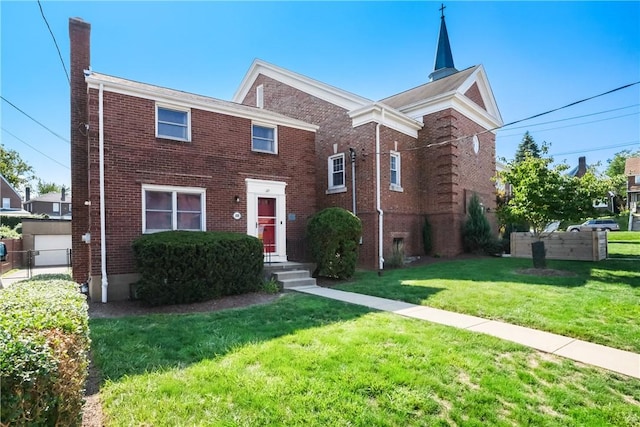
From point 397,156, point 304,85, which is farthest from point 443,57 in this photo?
point 397,156

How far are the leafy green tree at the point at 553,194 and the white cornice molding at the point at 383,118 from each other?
207 inches

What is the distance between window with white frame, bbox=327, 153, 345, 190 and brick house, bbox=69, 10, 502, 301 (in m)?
0.06

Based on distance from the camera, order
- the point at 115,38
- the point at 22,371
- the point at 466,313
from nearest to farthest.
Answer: the point at 22,371
the point at 466,313
the point at 115,38

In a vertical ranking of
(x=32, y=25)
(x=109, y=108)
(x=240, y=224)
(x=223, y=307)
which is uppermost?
(x=32, y=25)

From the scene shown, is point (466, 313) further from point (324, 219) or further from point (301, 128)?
point (301, 128)

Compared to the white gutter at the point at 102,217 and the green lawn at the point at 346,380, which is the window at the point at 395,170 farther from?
the white gutter at the point at 102,217

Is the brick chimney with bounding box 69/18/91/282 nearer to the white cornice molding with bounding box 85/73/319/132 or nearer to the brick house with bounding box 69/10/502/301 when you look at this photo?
the brick house with bounding box 69/10/502/301

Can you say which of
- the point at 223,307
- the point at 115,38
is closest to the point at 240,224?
the point at 223,307

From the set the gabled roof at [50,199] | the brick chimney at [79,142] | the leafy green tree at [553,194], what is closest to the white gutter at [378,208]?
the leafy green tree at [553,194]

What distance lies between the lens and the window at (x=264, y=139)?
11.5 m

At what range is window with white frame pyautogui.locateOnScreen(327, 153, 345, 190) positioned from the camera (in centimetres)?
1491

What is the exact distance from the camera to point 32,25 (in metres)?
8.65

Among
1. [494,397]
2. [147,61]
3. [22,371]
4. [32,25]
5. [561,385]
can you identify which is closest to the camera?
[22,371]

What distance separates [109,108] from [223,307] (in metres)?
5.99
